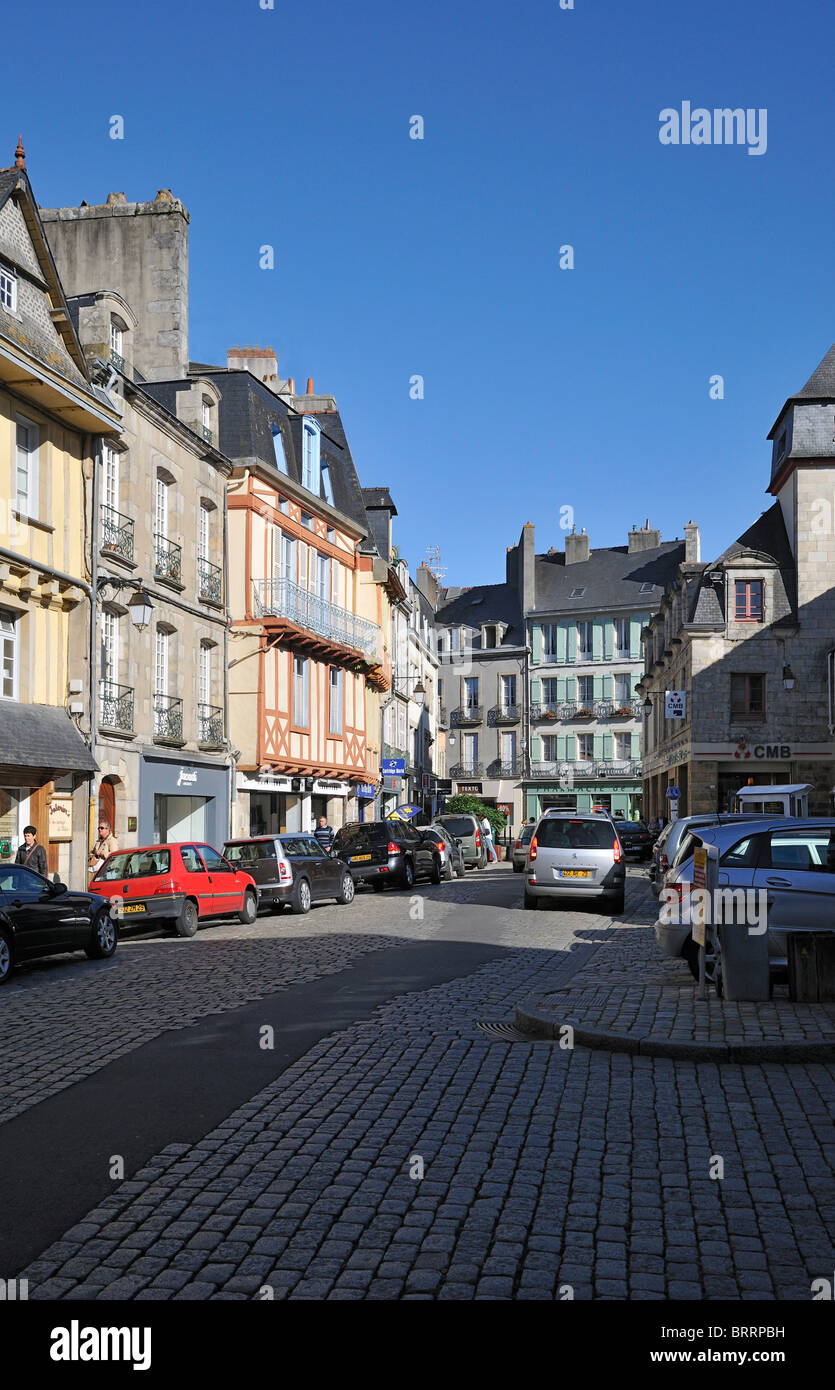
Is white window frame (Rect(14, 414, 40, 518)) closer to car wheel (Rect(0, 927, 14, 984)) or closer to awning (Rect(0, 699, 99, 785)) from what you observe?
Result: awning (Rect(0, 699, 99, 785))

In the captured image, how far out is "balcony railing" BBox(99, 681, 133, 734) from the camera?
2544 centimetres

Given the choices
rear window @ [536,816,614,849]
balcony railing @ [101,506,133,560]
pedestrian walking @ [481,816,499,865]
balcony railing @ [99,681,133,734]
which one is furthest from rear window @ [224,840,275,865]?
pedestrian walking @ [481,816,499,865]

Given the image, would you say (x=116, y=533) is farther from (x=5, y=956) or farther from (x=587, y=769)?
(x=587, y=769)

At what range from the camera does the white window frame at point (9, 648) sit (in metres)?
22.4

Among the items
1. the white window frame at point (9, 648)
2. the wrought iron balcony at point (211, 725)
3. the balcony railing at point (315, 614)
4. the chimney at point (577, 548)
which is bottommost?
the wrought iron balcony at point (211, 725)

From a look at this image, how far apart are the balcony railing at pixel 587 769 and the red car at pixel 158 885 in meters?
Answer: 54.7

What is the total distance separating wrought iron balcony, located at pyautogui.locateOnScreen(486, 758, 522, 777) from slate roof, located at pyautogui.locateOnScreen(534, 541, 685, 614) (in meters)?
8.87

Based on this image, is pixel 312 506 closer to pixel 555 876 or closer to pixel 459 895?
pixel 459 895

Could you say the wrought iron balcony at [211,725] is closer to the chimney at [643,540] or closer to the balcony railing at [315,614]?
the balcony railing at [315,614]

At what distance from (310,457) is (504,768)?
40147 millimetres

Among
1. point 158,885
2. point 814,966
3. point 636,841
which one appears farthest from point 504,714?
point 814,966

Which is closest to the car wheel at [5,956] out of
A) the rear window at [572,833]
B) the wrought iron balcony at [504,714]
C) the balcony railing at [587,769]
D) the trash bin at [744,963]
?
the trash bin at [744,963]

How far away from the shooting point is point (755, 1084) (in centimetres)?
775

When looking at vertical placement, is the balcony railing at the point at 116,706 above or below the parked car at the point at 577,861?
above
